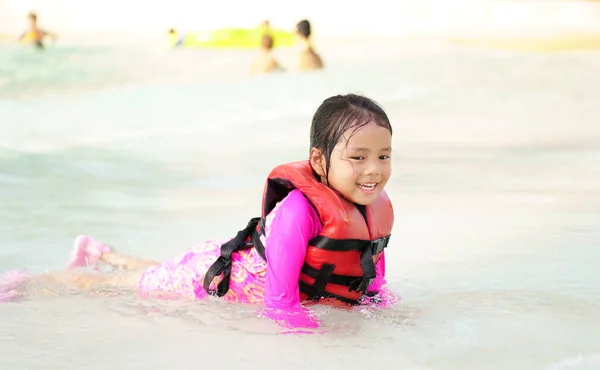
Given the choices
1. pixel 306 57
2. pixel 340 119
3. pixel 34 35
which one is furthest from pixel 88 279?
pixel 34 35

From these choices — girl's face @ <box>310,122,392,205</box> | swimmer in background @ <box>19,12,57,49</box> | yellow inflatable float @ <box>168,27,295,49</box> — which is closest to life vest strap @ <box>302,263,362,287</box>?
girl's face @ <box>310,122,392,205</box>

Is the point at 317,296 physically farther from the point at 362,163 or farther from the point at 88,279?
the point at 88,279

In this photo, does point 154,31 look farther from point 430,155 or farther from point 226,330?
point 226,330

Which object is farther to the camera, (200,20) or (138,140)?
(200,20)

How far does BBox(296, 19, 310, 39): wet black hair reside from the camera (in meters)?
9.65

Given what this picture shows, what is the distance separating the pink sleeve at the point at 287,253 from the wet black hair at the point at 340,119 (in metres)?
0.19

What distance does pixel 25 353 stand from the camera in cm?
255

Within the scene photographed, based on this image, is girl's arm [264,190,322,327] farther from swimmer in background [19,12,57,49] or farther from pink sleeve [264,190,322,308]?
swimmer in background [19,12,57,49]

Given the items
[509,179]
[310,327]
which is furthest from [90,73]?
[310,327]

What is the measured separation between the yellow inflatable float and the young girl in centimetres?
1018

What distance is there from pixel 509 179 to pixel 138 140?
328 cm

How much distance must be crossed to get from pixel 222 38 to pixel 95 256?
9.89m

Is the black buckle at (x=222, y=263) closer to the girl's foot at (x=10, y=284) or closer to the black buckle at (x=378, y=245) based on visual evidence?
the black buckle at (x=378, y=245)

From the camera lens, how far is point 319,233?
2.77 metres
